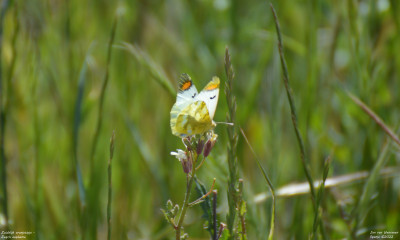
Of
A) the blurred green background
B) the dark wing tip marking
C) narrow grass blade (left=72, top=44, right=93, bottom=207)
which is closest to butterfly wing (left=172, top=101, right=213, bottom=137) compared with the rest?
the dark wing tip marking

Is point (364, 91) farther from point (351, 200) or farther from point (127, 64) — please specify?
point (127, 64)

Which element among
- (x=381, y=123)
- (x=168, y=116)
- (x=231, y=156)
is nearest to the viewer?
(x=231, y=156)

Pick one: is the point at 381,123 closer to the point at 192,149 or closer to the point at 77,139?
the point at 192,149

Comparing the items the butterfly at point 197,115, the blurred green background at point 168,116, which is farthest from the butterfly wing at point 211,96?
the blurred green background at point 168,116

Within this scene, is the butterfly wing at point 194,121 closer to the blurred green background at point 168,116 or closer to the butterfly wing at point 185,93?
the butterfly wing at point 185,93

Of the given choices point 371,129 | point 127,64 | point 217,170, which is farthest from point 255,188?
point 127,64

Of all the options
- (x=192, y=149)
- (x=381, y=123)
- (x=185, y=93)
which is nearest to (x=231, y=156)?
(x=192, y=149)

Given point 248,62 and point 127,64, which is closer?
point 127,64
